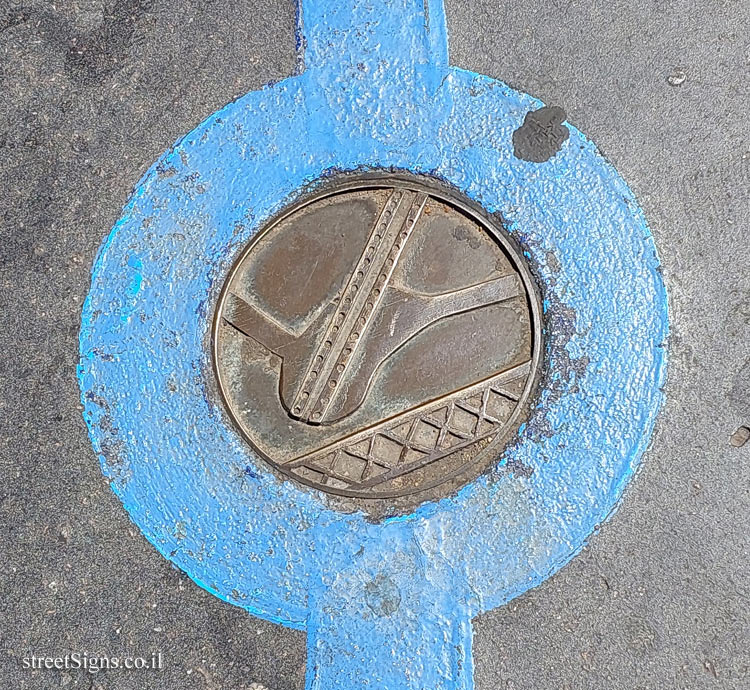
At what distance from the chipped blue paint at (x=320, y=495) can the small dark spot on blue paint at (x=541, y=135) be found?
0.11 ft

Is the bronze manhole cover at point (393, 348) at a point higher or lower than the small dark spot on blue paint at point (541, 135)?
lower

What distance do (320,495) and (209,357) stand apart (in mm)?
706

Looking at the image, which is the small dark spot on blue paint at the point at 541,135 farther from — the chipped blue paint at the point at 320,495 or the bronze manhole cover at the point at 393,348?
the bronze manhole cover at the point at 393,348

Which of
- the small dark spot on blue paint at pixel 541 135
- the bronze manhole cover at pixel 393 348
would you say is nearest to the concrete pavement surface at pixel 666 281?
the small dark spot on blue paint at pixel 541 135

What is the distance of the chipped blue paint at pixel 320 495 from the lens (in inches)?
83.5

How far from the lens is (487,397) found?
6.97 feet

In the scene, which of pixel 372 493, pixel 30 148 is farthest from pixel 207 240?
pixel 372 493

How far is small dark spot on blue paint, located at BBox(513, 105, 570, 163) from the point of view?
2178 mm

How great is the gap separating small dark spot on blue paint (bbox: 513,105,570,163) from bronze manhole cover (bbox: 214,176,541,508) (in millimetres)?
322

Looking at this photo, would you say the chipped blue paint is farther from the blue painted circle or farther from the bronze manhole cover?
the bronze manhole cover

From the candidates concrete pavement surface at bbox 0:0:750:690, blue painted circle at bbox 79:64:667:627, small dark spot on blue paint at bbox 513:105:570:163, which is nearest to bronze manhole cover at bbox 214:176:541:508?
blue painted circle at bbox 79:64:667:627

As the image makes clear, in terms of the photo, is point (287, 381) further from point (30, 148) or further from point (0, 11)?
point (0, 11)

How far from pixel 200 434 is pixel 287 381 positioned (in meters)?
0.42

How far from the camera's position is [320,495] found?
7.17ft
